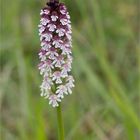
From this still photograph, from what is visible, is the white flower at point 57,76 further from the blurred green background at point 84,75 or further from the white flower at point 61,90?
the blurred green background at point 84,75

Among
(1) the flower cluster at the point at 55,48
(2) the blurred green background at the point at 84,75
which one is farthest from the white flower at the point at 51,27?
(2) the blurred green background at the point at 84,75

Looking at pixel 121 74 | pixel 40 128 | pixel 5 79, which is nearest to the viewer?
pixel 40 128

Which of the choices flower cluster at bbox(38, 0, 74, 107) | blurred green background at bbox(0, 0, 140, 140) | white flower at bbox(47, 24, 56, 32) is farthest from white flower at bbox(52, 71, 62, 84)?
blurred green background at bbox(0, 0, 140, 140)

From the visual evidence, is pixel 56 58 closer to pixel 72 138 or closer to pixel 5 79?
pixel 72 138

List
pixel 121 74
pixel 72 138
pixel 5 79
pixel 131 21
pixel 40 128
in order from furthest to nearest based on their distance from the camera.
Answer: pixel 131 21 → pixel 121 74 → pixel 5 79 → pixel 72 138 → pixel 40 128

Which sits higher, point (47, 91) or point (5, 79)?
point (5, 79)

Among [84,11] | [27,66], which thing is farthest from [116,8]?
[27,66]

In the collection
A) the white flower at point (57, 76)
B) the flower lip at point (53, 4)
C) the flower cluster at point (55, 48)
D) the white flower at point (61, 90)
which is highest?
the flower lip at point (53, 4)
